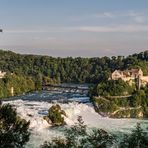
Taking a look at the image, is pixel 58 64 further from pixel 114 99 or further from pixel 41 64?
pixel 114 99

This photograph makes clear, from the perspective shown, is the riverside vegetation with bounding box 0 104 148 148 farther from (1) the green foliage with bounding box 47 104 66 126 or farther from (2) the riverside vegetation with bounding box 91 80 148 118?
(2) the riverside vegetation with bounding box 91 80 148 118

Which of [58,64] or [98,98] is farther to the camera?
[58,64]

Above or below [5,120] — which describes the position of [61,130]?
below

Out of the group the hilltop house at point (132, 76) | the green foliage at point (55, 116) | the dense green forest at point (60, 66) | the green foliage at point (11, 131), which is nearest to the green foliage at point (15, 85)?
the hilltop house at point (132, 76)

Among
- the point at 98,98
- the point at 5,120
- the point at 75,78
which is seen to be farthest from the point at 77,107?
the point at 75,78

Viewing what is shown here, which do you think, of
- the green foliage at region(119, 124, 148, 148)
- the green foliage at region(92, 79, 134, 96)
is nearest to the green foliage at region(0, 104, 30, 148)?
the green foliage at region(119, 124, 148, 148)

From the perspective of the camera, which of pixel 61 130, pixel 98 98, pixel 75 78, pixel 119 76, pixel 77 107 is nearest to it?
pixel 61 130

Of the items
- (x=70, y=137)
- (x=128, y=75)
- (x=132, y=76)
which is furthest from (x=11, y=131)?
(x=128, y=75)
